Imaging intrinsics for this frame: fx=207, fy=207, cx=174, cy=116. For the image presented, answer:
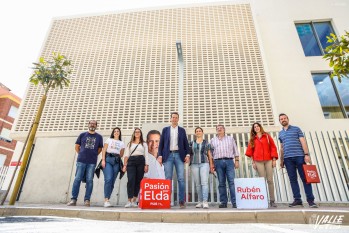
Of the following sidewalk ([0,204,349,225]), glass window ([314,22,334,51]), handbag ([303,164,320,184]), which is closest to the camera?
sidewalk ([0,204,349,225])

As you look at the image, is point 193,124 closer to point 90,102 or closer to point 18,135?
point 90,102

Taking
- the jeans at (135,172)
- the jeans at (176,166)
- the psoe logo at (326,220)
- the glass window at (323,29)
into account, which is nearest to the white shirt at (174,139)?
the jeans at (176,166)

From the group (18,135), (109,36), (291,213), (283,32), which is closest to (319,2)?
(283,32)

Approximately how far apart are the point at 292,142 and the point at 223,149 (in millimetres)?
1262

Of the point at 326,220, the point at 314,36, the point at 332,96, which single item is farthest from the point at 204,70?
the point at 326,220

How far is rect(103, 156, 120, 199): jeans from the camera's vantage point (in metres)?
3.74

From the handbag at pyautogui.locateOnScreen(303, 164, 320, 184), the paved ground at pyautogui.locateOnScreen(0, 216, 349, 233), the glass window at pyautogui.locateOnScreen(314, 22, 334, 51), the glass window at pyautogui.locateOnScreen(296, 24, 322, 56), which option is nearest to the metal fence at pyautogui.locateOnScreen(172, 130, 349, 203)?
the handbag at pyautogui.locateOnScreen(303, 164, 320, 184)

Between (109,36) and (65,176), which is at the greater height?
(109,36)

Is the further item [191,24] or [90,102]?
[191,24]

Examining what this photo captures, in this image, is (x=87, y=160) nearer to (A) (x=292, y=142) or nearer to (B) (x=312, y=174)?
(A) (x=292, y=142)

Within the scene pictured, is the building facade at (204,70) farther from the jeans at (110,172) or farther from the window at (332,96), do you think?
the jeans at (110,172)

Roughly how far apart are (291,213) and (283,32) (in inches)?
375

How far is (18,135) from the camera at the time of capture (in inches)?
339

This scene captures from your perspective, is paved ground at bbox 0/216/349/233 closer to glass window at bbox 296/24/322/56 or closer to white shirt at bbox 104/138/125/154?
white shirt at bbox 104/138/125/154
